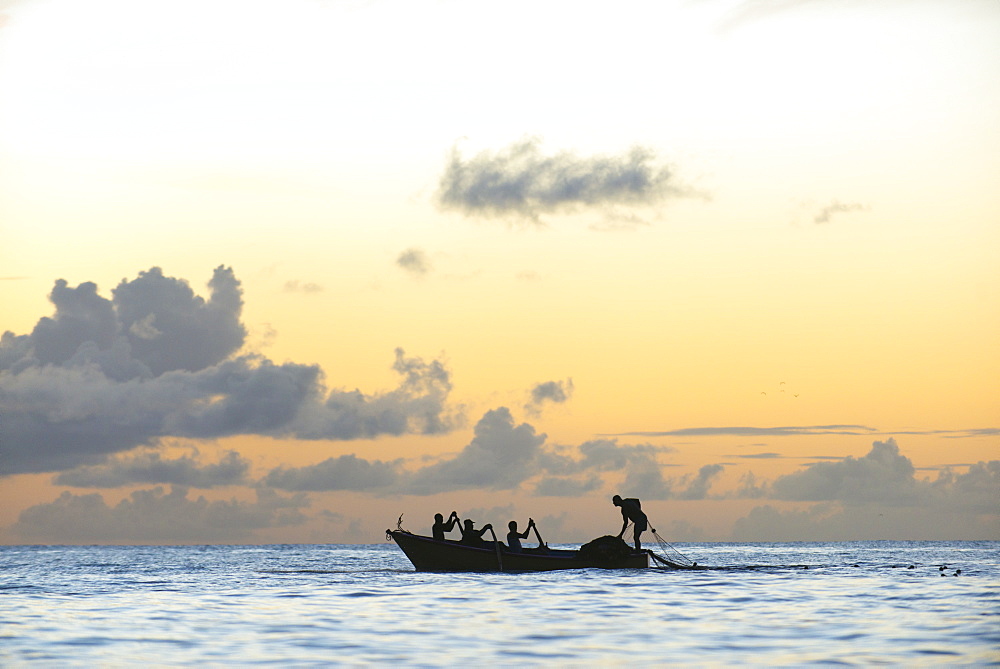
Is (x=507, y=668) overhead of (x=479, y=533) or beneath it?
beneath

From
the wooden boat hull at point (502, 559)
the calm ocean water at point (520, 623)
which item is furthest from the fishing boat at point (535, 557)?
the calm ocean water at point (520, 623)

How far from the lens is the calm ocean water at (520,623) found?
2075cm

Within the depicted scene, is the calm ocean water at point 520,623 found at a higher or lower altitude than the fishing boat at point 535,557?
lower

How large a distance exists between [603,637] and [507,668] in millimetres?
4419

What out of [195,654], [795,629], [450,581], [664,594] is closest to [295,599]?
[450,581]

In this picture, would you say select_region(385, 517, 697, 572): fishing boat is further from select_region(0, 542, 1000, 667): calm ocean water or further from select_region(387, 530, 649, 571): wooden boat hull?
select_region(0, 542, 1000, 667): calm ocean water

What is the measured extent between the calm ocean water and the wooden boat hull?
865 millimetres

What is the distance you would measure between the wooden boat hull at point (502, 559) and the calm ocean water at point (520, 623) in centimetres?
87

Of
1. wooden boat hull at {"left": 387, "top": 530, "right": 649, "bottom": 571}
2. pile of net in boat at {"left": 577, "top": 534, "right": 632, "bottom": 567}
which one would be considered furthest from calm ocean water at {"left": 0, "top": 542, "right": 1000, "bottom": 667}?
pile of net in boat at {"left": 577, "top": 534, "right": 632, "bottom": 567}

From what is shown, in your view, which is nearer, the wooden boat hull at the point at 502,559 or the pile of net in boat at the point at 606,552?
the wooden boat hull at the point at 502,559

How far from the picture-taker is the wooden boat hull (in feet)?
143

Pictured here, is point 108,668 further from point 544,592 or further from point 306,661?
point 544,592

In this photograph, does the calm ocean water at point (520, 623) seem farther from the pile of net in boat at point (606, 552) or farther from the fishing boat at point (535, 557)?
the pile of net in boat at point (606, 552)

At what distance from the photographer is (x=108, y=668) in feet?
64.4
